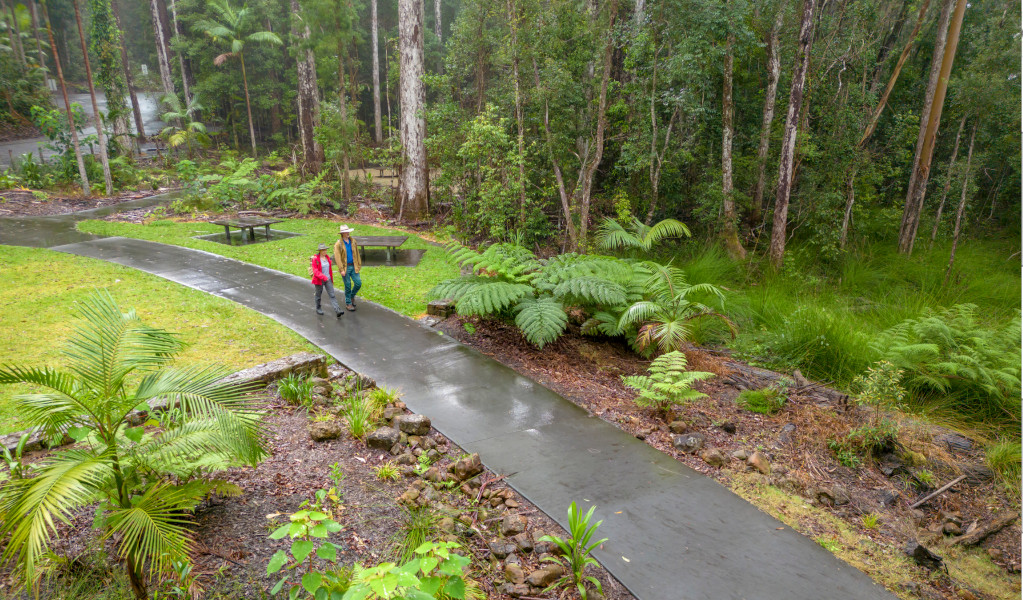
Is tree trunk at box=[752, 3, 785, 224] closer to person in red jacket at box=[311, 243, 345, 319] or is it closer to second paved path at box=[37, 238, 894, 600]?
second paved path at box=[37, 238, 894, 600]

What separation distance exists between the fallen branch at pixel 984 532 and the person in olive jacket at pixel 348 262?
25.9ft

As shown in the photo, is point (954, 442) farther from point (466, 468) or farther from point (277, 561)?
point (277, 561)

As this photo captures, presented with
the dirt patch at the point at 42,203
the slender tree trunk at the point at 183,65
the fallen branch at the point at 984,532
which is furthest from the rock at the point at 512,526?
the slender tree trunk at the point at 183,65

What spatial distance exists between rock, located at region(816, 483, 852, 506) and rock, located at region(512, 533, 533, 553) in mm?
2615

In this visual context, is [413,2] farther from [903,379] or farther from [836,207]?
[903,379]

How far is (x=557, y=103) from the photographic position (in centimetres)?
1160

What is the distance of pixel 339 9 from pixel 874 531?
68.4ft

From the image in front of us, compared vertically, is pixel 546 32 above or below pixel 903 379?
above

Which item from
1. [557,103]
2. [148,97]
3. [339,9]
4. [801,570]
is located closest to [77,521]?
[801,570]

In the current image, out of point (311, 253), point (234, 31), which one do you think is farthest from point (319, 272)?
point (234, 31)

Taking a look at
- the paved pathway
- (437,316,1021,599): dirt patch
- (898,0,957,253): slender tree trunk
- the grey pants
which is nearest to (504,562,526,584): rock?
the paved pathway

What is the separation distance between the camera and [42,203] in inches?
693

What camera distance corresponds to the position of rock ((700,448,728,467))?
15.9 feet

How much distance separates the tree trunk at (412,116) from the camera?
15.9 metres
